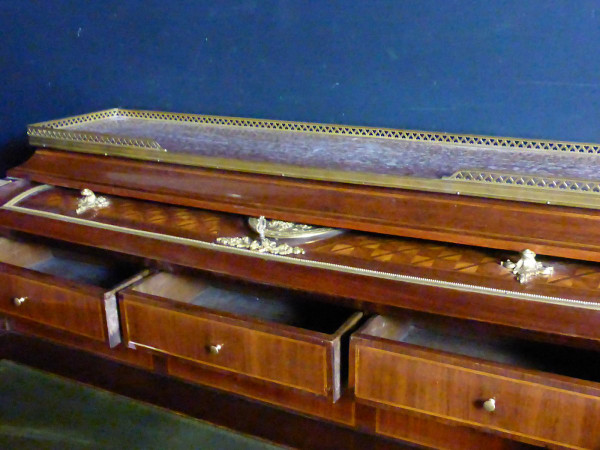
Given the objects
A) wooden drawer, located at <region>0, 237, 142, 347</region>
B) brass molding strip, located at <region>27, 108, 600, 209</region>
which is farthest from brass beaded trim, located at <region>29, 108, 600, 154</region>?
wooden drawer, located at <region>0, 237, 142, 347</region>

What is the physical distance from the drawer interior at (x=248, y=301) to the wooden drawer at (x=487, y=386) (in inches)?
7.5

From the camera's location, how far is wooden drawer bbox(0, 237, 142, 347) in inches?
43.6

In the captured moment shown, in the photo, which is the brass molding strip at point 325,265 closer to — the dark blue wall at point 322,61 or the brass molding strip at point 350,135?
the brass molding strip at point 350,135

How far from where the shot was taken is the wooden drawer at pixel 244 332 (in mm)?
952

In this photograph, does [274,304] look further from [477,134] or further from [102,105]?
[102,105]

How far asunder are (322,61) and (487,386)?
818 mm

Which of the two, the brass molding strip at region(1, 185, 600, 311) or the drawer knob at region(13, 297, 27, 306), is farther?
the drawer knob at region(13, 297, 27, 306)

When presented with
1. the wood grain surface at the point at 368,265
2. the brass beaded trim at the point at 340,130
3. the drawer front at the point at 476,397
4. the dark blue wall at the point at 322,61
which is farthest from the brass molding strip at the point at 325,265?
the dark blue wall at the point at 322,61

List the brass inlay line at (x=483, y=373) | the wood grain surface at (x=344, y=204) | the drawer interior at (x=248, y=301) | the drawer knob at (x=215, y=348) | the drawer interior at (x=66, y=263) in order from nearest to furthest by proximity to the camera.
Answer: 1. the brass inlay line at (x=483, y=373)
2. the wood grain surface at (x=344, y=204)
3. the drawer knob at (x=215, y=348)
4. the drawer interior at (x=248, y=301)
5. the drawer interior at (x=66, y=263)

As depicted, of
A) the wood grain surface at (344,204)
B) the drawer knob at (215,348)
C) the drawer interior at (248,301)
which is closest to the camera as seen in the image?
the wood grain surface at (344,204)

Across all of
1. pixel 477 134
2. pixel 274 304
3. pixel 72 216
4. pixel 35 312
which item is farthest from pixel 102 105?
pixel 477 134

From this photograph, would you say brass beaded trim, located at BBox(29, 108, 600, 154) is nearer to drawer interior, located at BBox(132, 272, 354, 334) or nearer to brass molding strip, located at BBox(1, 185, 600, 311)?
brass molding strip, located at BBox(1, 185, 600, 311)

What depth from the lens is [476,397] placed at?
33.9 inches

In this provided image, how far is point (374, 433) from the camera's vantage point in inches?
42.3
